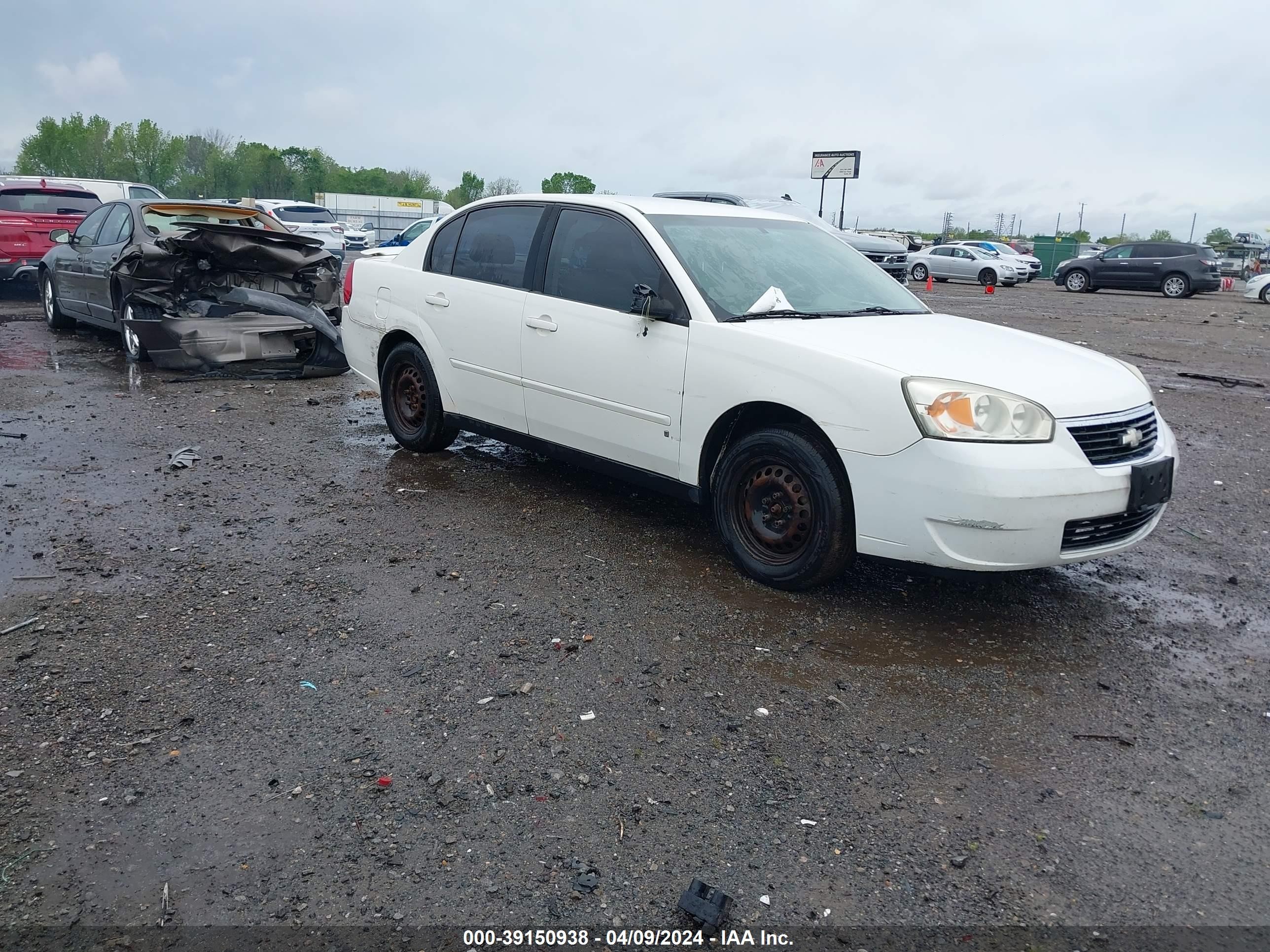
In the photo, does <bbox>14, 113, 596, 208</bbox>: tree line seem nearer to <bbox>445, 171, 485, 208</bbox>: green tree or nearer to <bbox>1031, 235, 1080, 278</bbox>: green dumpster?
<bbox>445, 171, 485, 208</bbox>: green tree

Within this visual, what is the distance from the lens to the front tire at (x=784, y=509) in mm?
4113

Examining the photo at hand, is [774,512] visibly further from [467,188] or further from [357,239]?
[467,188]

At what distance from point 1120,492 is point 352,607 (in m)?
3.18

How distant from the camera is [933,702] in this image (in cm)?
349

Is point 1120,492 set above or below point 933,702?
above

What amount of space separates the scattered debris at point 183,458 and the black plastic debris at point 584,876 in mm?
4816

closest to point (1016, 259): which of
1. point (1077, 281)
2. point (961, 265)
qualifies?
point (961, 265)

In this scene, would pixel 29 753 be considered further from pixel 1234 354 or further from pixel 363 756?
pixel 1234 354

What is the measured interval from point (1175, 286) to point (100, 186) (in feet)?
89.8

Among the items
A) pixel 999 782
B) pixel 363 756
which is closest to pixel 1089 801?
pixel 999 782

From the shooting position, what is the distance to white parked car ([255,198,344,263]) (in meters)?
25.0

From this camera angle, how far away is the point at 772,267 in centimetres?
509

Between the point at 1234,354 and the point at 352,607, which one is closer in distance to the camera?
the point at 352,607

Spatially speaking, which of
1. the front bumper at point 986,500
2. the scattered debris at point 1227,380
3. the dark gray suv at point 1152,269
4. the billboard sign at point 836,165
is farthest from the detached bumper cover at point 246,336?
the billboard sign at point 836,165
